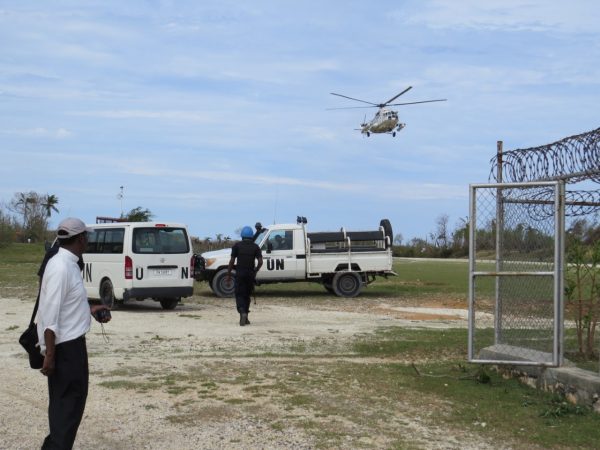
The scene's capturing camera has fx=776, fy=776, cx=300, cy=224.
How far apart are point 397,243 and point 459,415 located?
214 feet

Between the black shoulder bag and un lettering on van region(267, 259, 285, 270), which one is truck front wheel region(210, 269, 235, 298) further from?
the black shoulder bag

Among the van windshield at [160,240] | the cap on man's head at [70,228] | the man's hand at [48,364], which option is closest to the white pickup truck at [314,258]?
the van windshield at [160,240]

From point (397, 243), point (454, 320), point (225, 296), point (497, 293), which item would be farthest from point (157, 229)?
point (397, 243)

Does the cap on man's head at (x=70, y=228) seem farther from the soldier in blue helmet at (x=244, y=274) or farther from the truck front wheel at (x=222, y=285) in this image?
the truck front wheel at (x=222, y=285)

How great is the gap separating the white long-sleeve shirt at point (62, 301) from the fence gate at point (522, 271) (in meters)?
4.73

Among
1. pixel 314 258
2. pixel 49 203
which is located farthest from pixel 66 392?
pixel 49 203

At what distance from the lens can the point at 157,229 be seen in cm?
1698

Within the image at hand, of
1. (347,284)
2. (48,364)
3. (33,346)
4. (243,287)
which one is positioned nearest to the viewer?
(48,364)

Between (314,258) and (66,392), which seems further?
(314,258)

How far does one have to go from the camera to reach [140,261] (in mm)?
16656

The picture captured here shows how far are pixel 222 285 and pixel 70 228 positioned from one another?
1581cm

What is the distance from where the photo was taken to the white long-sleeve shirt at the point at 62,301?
5121 mm

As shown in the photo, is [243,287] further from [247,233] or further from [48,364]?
[48,364]

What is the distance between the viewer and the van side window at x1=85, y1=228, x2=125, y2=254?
55.5 feet
